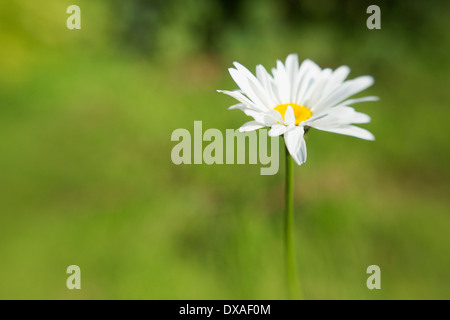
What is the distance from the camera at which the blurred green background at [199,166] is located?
0.72 metres

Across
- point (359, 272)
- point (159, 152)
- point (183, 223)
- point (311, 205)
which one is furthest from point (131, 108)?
point (359, 272)

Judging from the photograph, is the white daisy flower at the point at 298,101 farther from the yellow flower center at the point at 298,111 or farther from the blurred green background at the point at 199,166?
the blurred green background at the point at 199,166

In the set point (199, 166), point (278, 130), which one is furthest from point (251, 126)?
point (199, 166)

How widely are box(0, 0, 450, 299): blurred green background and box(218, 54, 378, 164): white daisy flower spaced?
15.5 inches

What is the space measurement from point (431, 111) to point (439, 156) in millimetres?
153

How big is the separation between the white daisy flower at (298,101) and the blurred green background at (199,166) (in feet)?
1.29

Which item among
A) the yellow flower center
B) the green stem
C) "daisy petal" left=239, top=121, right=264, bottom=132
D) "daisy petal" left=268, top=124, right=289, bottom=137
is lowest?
the green stem

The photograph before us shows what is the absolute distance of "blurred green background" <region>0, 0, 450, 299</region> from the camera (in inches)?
28.4

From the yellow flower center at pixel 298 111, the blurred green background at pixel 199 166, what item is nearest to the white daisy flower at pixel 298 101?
the yellow flower center at pixel 298 111

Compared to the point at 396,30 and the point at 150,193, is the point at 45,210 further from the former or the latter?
the point at 396,30

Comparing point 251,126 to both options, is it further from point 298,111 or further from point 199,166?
point 199,166

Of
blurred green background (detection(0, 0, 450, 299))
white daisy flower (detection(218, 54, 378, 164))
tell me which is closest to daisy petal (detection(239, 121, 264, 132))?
white daisy flower (detection(218, 54, 378, 164))

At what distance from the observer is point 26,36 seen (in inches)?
33.3

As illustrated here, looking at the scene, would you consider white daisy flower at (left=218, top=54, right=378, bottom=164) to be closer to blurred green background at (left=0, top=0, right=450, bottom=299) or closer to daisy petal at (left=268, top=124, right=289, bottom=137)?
daisy petal at (left=268, top=124, right=289, bottom=137)
